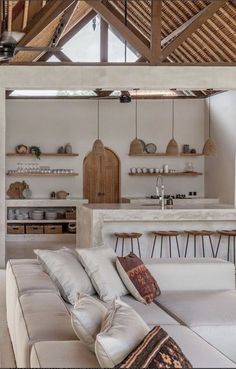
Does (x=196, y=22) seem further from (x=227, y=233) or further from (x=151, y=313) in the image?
(x=151, y=313)

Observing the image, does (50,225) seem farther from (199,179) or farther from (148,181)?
(199,179)

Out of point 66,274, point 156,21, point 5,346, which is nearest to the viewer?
point 66,274

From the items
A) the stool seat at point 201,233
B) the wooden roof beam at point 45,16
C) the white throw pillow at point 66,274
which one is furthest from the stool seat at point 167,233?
the white throw pillow at point 66,274

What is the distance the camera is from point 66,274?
4934 mm

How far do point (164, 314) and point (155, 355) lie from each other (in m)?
2.04

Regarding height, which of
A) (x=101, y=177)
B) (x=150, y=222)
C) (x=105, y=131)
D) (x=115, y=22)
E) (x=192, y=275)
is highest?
(x=115, y=22)

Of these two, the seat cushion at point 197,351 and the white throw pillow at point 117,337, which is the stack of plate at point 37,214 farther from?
the white throw pillow at point 117,337

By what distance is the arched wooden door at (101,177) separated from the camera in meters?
14.3

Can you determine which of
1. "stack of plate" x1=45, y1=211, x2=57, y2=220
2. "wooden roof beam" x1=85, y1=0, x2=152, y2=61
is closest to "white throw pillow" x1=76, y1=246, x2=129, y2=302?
"wooden roof beam" x1=85, y1=0, x2=152, y2=61

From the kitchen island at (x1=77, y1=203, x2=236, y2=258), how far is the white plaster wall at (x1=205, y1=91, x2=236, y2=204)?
340cm

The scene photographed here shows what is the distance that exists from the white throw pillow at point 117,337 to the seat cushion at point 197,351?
405 millimetres

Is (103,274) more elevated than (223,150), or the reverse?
(223,150)

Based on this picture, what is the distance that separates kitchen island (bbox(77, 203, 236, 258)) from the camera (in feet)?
29.3

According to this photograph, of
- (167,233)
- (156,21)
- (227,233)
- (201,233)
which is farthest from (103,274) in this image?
Answer: (156,21)
